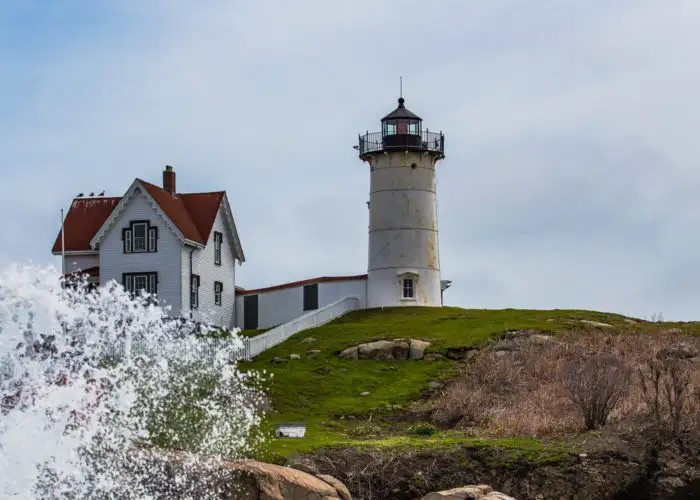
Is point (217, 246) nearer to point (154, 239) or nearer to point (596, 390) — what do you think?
point (154, 239)

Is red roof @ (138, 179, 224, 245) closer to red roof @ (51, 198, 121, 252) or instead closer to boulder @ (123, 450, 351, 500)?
red roof @ (51, 198, 121, 252)

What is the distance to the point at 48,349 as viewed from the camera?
3856 cm

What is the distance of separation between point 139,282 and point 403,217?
46.0 feet

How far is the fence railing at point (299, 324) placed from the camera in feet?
157

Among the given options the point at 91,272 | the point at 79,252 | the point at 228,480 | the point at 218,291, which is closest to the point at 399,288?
the point at 218,291

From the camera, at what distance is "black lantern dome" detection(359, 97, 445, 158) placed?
2408 inches

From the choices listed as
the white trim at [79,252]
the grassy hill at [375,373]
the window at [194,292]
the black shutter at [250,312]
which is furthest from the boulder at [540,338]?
the white trim at [79,252]

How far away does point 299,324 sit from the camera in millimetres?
53031

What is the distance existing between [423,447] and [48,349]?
14471mm

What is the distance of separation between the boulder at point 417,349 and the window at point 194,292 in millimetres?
11967

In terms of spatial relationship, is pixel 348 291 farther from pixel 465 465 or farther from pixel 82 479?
pixel 82 479

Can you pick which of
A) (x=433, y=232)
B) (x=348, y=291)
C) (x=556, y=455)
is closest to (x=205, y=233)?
(x=348, y=291)

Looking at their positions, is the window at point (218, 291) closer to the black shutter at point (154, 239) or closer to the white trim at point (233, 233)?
the white trim at point (233, 233)

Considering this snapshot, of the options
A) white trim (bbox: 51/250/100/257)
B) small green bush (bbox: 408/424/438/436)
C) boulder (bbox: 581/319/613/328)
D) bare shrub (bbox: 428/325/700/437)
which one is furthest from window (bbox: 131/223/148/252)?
small green bush (bbox: 408/424/438/436)
